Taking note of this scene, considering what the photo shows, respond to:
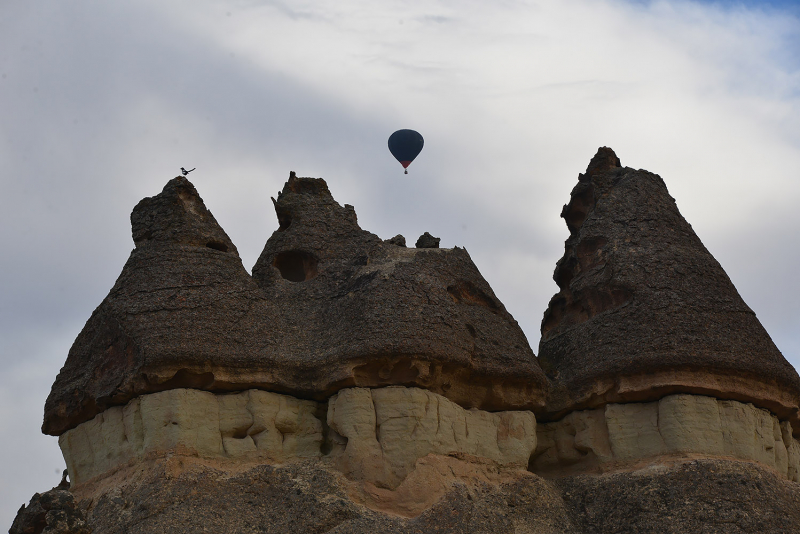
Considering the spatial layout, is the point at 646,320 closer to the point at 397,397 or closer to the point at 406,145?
the point at 397,397

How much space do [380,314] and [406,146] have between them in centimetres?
1715

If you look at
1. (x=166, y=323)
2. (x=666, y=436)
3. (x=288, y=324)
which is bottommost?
(x=666, y=436)

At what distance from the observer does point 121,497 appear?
19484 millimetres

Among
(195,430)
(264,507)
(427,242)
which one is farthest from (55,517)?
(427,242)

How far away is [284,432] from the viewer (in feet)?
71.7

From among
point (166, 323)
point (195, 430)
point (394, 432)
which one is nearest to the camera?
point (195, 430)

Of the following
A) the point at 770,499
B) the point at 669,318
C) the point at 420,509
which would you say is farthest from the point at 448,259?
the point at 770,499

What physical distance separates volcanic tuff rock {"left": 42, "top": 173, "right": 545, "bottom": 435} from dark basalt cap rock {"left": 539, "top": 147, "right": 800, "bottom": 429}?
4.34ft

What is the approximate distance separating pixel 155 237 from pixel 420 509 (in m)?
8.31

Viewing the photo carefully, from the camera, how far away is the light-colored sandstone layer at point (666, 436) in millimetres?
22406

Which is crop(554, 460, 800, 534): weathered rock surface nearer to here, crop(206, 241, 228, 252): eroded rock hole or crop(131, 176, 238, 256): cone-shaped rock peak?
crop(206, 241, 228, 252): eroded rock hole

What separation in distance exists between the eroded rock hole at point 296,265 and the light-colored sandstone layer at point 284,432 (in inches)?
159

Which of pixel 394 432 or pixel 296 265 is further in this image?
pixel 296 265

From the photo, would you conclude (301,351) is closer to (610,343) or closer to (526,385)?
(526,385)
